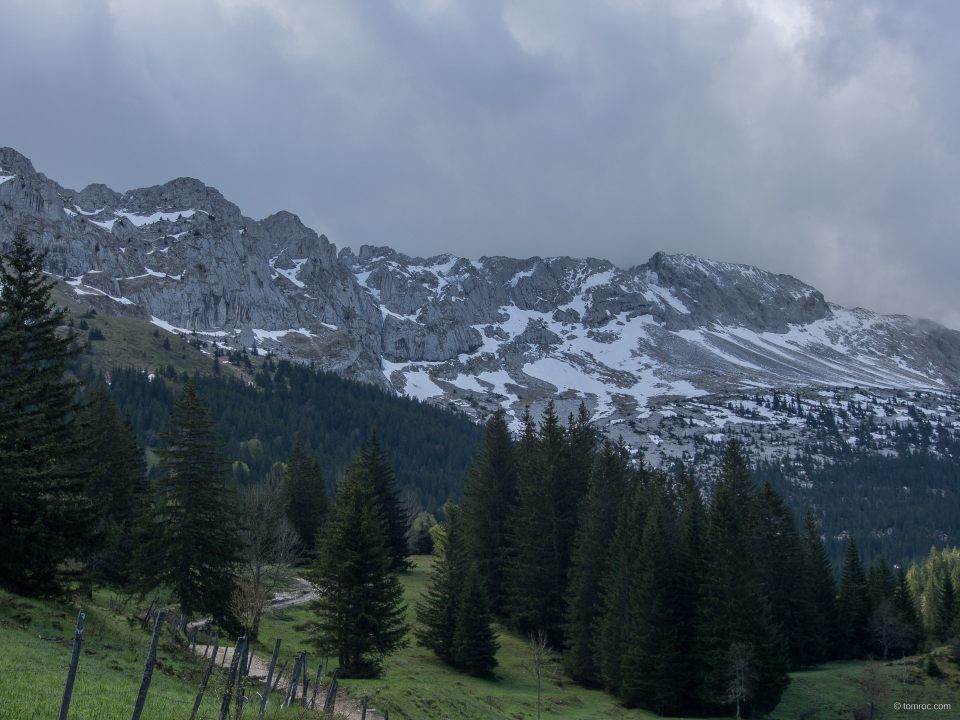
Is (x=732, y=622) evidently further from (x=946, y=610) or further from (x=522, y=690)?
(x=946, y=610)

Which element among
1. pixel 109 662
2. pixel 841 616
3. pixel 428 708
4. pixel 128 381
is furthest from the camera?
pixel 128 381

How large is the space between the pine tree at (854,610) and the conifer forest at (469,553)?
0.88ft

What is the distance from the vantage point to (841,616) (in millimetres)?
60094

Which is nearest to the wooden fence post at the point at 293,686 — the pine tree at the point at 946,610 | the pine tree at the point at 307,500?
the pine tree at the point at 307,500

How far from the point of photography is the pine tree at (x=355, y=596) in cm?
3059

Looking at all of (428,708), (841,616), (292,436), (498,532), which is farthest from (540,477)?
(292,436)

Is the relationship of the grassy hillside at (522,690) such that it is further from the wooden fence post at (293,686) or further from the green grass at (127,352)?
the green grass at (127,352)

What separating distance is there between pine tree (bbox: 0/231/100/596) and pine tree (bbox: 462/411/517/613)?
3423cm

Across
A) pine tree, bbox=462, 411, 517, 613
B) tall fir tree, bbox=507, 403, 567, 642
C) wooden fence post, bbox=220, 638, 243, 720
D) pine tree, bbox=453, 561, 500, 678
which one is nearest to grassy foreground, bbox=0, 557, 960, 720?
pine tree, bbox=453, 561, 500, 678

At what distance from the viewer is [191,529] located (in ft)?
103

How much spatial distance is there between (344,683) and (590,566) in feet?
72.3

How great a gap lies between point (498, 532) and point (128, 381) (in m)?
132

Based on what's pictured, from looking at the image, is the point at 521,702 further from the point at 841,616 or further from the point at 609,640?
the point at 841,616

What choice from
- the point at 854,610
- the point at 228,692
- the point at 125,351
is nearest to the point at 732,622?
the point at 854,610
